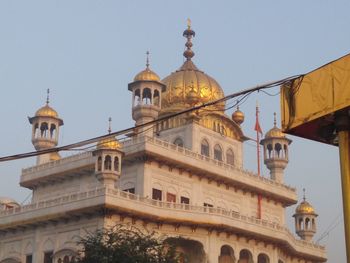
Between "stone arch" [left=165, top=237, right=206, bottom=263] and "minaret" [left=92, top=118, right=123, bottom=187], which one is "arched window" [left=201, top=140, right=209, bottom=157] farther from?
"minaret" [left=92, top=118, right=123, bottom=187]

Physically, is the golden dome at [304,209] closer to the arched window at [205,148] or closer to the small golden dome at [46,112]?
the arched window at [205,148]

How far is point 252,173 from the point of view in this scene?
130ft

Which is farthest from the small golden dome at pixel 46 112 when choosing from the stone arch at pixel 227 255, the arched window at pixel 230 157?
the stone arch at pixel 227 255

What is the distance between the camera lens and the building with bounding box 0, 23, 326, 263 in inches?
1249

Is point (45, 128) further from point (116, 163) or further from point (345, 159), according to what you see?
point (345, 159)

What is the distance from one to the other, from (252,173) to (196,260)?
327 inches

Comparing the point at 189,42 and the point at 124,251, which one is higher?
the point at 189,42

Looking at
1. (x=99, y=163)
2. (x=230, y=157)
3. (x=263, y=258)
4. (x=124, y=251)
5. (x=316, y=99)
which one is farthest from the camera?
(x=230, y=157)

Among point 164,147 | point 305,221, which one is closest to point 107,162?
point 164,147

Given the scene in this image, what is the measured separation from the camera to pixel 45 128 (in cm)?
4022

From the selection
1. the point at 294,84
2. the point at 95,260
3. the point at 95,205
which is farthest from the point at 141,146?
the point at 294,84

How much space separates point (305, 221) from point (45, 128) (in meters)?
19.3

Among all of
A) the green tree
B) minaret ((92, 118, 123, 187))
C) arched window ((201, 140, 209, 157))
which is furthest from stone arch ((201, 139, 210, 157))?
the green tree

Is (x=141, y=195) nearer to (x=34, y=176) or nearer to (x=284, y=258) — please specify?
(x=34, y=176)
